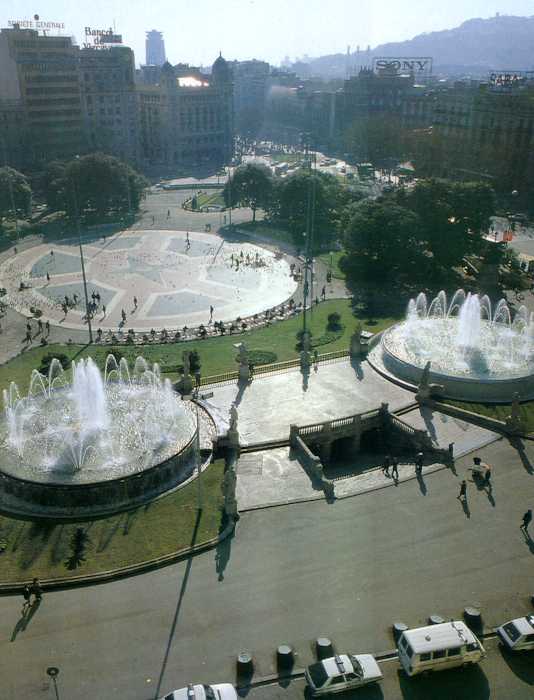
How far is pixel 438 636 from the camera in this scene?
76.8 feet

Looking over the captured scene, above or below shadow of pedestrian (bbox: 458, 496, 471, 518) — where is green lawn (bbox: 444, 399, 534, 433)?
below

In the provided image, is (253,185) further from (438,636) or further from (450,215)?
(438,636)

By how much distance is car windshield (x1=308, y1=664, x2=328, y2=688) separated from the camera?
22.2 meters

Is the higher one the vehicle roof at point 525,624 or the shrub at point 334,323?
the vehicle roof at point 525,624

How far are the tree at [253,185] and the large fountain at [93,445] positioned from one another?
68233mm

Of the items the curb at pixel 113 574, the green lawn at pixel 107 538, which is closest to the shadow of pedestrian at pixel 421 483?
the green lawn at pixel 107 538

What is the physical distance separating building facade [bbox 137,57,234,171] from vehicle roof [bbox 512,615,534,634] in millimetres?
160175

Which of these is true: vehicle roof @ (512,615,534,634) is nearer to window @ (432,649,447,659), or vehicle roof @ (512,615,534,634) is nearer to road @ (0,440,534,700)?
road @ (0,440,534,700)

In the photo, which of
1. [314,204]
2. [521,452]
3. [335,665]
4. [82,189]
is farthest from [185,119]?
[335,665]

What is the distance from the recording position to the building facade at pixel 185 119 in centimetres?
17288

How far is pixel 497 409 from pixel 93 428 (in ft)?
89.9

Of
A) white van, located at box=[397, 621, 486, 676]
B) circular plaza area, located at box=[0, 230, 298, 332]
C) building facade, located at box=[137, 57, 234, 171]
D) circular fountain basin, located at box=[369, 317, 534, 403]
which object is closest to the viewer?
white van, located at box=[397, 621, 486, 676]

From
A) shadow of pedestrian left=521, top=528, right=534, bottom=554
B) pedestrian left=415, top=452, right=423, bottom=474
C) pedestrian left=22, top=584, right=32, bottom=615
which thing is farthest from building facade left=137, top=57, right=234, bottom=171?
shadow of pedestrian left=521, top=528, right=534, bottom=554

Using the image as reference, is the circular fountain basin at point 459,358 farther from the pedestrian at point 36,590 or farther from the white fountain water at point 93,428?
the pedestrian at point 36,590
